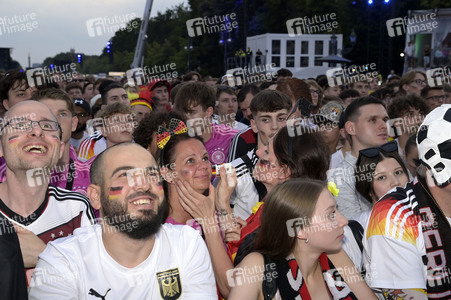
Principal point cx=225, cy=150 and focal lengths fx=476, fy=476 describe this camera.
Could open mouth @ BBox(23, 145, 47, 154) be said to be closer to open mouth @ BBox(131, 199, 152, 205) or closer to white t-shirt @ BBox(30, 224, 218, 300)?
white t-shirt @ BBox(30, 224, 218, 300)

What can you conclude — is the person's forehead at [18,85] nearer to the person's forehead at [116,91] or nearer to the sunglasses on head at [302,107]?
the person's forehead at [116,91]

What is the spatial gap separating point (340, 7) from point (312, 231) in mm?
43263

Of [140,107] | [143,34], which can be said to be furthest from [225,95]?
[143,34]

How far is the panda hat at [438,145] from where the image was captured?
2625mm

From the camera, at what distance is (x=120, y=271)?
8.66 ft

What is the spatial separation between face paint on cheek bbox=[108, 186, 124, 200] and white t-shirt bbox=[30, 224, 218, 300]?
0.73 feet

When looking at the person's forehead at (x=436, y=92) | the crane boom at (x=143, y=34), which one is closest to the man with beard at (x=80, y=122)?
the person's forehead at (x=436, y=92)

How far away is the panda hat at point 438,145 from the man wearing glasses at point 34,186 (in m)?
2.25

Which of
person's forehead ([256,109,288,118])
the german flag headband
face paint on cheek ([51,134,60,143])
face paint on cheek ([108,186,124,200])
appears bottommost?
face paint on cheek ([108,186,124,200])

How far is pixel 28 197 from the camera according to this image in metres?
3.29

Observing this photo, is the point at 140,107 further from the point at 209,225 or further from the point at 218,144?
the point at 209,225

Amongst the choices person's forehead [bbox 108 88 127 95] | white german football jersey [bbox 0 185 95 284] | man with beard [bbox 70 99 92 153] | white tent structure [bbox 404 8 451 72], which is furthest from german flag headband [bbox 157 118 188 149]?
white tent structure [bbox 404 8 451 72]

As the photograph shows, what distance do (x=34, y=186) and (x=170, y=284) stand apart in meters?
1.28

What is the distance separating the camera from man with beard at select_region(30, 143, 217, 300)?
2.58 metres
